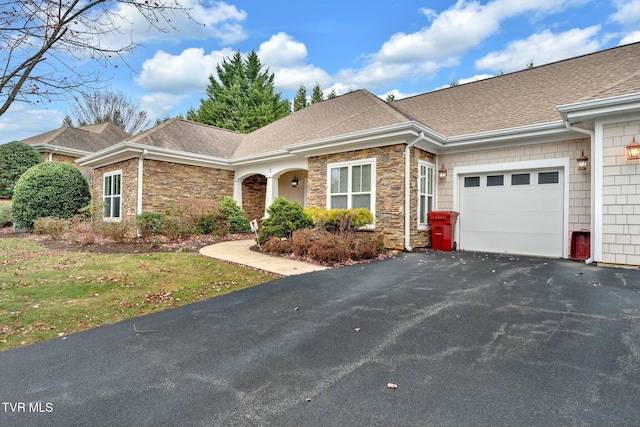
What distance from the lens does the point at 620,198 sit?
6.40m

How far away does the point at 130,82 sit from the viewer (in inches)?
167

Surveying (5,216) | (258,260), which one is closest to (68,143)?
(5,216)

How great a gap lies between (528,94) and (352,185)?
19.1ft

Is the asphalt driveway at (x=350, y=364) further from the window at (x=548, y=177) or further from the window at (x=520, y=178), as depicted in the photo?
the window at (x=520, y=178)

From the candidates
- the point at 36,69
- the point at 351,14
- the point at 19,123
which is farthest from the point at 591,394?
the point at 351,14

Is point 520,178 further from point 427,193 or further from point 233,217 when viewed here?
point 233,217

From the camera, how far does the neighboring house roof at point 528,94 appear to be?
8.52m

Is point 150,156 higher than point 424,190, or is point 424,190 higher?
point 150,156

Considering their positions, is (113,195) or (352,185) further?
(113,195)

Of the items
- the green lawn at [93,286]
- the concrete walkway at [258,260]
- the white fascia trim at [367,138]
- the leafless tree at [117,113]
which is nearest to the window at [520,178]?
the white fascia trim at [367,138]

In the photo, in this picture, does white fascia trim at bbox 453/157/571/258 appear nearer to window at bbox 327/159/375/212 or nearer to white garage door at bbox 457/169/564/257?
white garage door at bbox 457/169/564/257

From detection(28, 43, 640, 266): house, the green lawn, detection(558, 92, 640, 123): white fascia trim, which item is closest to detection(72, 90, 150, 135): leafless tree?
detection(28, 43, 640, 266): house

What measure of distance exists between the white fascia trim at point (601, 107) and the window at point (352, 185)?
4.51 metres

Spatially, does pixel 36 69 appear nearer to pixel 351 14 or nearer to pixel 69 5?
pixel 69 5
